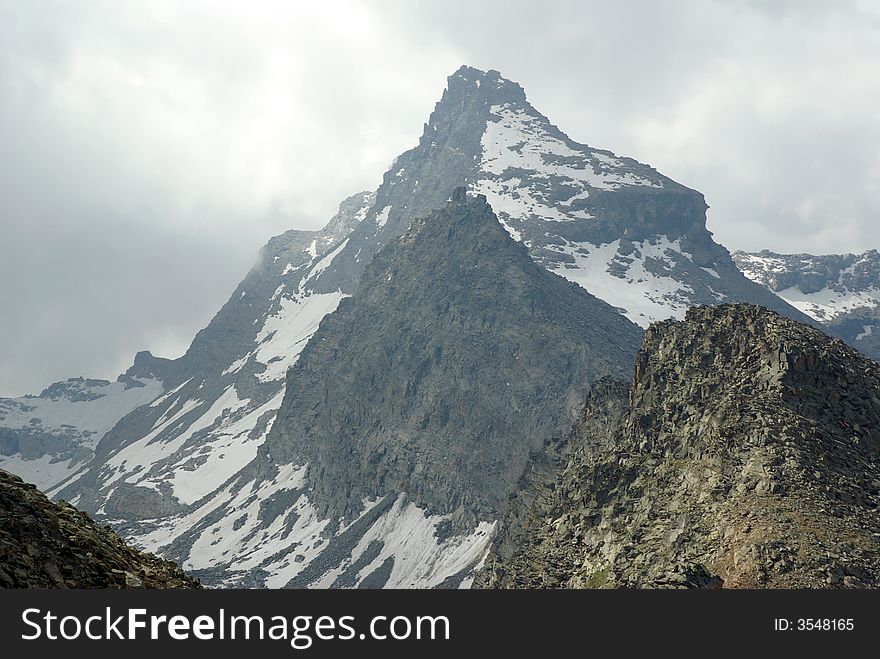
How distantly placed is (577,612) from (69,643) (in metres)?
19.0

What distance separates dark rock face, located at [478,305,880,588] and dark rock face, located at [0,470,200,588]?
40.5 meters

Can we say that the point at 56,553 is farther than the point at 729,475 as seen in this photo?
No

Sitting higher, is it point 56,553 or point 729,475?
point 729,475

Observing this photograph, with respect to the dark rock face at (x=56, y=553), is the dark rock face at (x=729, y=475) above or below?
above

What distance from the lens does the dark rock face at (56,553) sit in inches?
1531

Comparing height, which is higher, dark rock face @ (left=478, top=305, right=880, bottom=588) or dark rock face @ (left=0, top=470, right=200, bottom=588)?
dark rock face @ (left=478, top=305, right=880, bottom=588)

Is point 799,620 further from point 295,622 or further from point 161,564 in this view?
point 161,564

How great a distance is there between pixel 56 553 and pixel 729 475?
59.0 m

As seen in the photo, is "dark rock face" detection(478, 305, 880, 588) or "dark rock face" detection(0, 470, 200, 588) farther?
"dark rock face" detection(478, 305, 880, 588)

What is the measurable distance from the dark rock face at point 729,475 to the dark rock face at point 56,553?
40.5 meters

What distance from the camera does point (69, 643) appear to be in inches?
1312

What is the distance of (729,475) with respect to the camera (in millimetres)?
83000

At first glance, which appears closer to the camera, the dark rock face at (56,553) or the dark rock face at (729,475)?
the dark rock face at (56,553)

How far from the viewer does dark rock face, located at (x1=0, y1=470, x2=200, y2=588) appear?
38.9 metres
